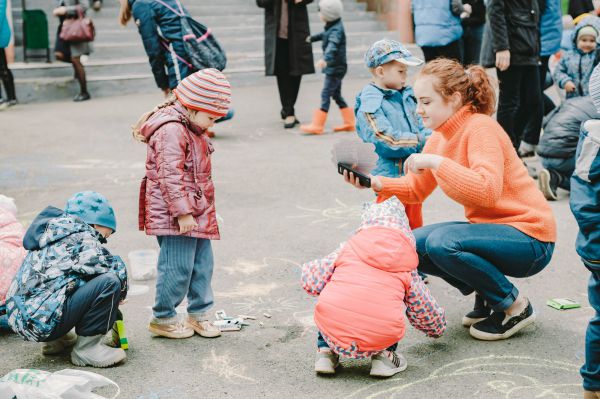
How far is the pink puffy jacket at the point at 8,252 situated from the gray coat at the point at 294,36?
209 inches

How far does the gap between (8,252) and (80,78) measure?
8.01 metres

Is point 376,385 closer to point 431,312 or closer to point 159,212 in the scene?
point 431,312

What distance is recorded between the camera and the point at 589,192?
2.84 metres

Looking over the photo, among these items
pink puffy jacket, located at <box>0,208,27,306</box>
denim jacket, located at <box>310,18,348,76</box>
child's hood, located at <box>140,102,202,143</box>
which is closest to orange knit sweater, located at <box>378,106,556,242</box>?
child's hood, located at <box>140,102,202,143</box>

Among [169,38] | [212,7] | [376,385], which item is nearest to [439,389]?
[376,385]

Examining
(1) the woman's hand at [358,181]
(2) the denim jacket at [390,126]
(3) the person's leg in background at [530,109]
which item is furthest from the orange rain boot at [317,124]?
(1) the woman's hand at [358,181]

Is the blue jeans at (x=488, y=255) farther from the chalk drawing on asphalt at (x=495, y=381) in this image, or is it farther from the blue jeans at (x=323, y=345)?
the blue jeans at (x=323, y=345)

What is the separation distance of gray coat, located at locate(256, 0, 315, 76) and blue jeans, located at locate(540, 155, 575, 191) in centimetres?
342

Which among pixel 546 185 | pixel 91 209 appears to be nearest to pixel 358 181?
pixel 91 209

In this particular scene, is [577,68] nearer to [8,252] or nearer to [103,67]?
[8,252]

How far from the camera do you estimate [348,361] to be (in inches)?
137

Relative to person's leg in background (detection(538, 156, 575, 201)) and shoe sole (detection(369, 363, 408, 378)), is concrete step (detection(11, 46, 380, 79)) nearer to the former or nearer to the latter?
person's leg in background (detection(538, 156, 575, 201))

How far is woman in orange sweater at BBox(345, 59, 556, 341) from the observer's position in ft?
11.4

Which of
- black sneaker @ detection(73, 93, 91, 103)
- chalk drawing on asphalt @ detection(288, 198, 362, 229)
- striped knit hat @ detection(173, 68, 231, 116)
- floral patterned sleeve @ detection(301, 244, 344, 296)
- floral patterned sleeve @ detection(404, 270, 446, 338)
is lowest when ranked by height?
black sneaker @ detection(73, 93, 91, 103)
